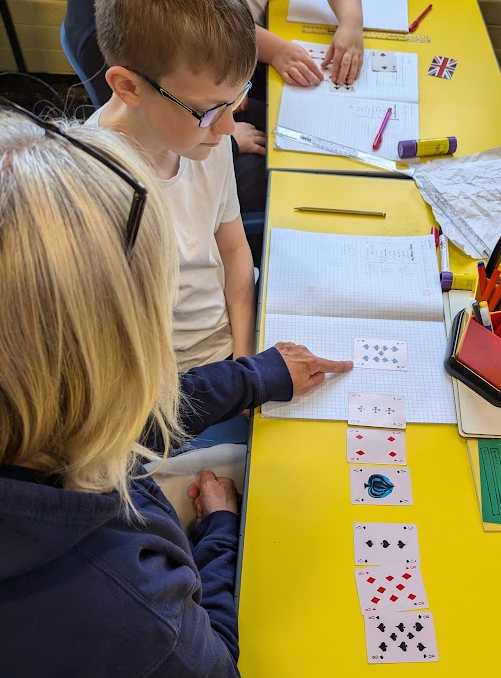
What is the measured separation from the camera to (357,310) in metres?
1.15

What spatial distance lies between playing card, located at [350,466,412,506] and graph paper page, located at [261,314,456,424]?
99 millimetres

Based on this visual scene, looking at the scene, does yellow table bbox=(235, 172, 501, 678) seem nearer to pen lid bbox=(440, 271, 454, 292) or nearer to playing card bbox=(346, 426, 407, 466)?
playing card bbox=(346, 426, 407, 466)

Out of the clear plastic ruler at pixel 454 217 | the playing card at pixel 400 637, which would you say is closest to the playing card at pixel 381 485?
the playing card at pixel 400 637

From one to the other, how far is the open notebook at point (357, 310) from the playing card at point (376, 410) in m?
0.01

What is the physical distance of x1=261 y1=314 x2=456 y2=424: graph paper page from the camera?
1016mm

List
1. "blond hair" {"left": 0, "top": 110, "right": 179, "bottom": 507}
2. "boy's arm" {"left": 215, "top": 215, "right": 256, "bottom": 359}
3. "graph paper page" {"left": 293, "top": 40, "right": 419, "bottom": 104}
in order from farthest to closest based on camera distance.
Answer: "graph paper page" {"left": 293, "top": 40, "right": 419, "bottom": 104}, "boy's arm" {"left": 215, "top": 215, "right": 256, "bottom": 359}, "blond hair" {"left": 0, "top": 110, "right": 179, "bottom": 507}

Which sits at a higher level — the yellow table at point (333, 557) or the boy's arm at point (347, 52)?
the boy's arm at point (347, 52)

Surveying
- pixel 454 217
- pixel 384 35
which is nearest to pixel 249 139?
pixel 384 35

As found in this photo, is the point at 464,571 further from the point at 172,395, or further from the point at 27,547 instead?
the point at 27,547

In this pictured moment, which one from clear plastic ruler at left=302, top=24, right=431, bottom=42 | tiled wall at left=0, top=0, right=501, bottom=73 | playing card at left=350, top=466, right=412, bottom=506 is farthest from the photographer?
tiled wall at left=0, top=0, right=501, bottom=73

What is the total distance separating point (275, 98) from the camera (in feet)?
4.96

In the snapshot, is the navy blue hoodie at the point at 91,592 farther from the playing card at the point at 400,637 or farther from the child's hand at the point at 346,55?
the child's hand at the point at 346,55

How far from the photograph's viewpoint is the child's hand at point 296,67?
152 cm

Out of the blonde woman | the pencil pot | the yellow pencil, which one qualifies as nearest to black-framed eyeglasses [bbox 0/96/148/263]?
the blonde woman
